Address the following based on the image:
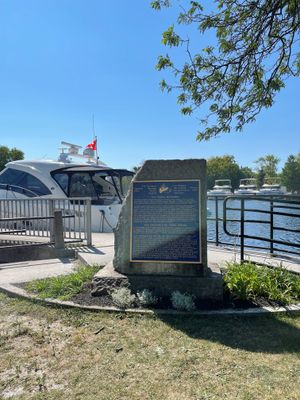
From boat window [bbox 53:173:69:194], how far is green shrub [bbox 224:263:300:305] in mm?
8956

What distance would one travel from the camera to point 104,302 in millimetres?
4598

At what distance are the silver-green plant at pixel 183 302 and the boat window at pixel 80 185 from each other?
880cm

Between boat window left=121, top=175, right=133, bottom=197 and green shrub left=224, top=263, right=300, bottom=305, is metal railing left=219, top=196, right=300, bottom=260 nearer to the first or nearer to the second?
green shrub left=224, top=263, right=300, bottom=305

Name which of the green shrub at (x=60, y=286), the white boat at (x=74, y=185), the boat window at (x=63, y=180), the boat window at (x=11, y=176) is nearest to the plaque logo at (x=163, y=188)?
the green shrub at (x=60, y=286)

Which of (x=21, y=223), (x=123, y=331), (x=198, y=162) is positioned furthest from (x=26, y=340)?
(x=21, y=223)

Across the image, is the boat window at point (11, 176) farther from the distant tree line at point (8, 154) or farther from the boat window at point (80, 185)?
the distant tree line at point (8, 154)

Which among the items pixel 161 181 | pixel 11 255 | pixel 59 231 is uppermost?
pixel 161 181

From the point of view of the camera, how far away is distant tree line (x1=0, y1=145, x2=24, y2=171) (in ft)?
170

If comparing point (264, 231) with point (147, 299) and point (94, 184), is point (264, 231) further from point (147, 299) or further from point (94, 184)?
point (147, 299)

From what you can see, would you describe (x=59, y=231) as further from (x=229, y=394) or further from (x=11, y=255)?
(x=229, y=394)

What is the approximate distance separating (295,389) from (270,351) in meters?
0.65

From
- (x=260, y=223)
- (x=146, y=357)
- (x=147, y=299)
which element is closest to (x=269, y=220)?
(x=260, y=223)

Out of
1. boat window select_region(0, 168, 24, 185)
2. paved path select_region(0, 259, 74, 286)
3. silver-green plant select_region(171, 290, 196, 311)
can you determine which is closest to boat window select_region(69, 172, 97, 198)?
boat window select_region(0, 168, 24, 185)

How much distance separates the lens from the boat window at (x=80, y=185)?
41.8 ft
